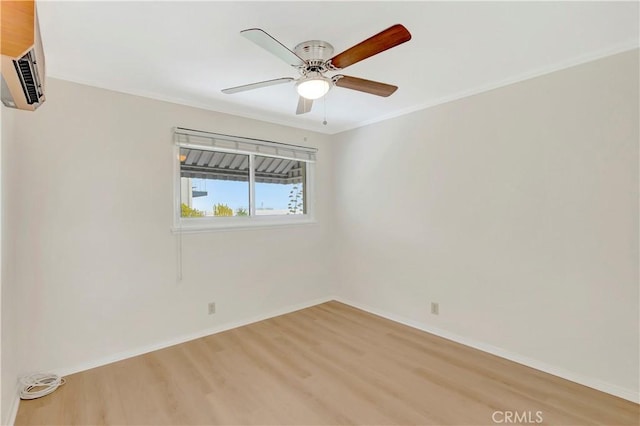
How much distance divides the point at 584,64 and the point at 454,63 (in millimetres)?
900

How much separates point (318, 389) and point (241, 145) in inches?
97.9

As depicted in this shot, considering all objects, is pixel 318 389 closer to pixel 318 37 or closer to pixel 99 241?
pixel 99 241

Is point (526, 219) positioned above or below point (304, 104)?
below

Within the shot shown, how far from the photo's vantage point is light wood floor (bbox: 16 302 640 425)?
195cm

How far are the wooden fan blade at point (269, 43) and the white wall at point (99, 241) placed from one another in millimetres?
1570

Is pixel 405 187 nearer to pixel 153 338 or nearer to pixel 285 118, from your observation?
pixel 285 118

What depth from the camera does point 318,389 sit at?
2.25 meters

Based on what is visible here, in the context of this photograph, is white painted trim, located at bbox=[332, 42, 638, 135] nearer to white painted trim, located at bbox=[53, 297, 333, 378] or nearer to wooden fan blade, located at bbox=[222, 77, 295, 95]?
wooden fan blade, located at bbox=[222, 77, 295, 95]

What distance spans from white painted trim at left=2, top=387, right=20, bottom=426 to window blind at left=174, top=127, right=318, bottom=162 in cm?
219

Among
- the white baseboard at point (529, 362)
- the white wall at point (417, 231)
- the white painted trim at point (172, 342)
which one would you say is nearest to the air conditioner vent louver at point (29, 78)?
the white wall at point (417, 231)

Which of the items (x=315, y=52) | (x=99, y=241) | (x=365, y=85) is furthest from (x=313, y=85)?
(x=99, y=241)

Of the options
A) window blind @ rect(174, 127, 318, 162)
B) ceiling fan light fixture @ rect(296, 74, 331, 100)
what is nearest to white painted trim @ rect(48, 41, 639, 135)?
window blind @ rect(174, 127, 318, 162)

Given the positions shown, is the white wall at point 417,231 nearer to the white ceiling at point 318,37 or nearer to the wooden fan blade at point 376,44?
the white ceiling at point 318,37

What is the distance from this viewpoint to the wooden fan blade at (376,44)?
1.45 meters
